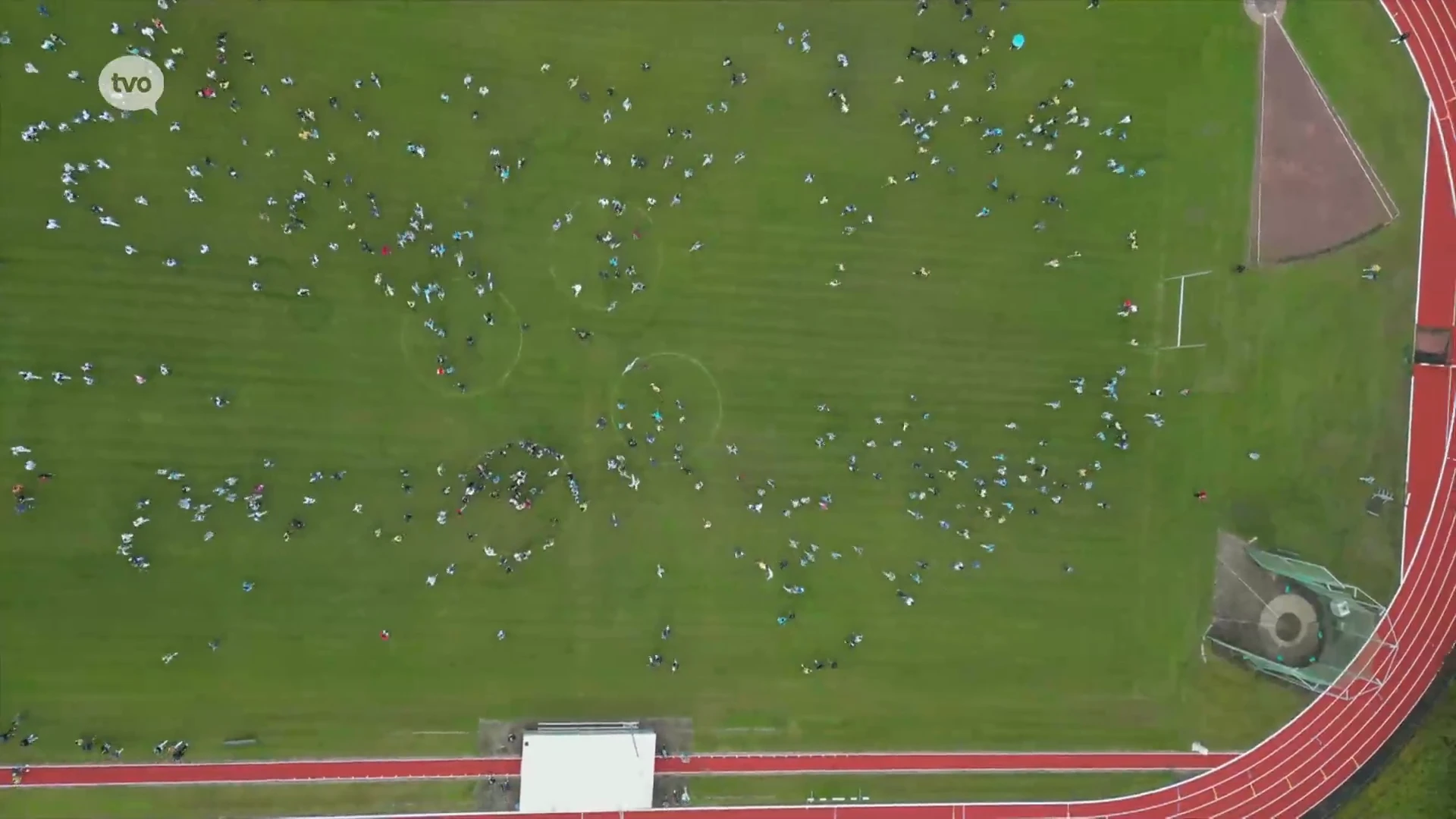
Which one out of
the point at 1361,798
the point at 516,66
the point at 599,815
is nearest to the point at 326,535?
the point at 599,815

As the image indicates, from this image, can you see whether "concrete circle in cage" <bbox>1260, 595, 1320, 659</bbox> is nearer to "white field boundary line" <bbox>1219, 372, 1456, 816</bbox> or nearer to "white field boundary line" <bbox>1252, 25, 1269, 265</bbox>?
"white field boundary line" <bbox>1219, 372, 1456, 816</bbox>

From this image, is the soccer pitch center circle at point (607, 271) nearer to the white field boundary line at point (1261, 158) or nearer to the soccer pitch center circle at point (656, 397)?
the soccer pitch center circle at point (656, 397)

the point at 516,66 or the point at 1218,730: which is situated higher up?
the point at 516,66

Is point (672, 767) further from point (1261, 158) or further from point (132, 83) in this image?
point (1261, 158)

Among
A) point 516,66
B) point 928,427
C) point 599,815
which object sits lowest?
point 599,815

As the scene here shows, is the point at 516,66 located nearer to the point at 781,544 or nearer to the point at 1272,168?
the point at 781,544

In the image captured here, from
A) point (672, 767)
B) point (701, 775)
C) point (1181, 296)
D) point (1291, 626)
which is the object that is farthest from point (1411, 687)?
point (672, 767)
